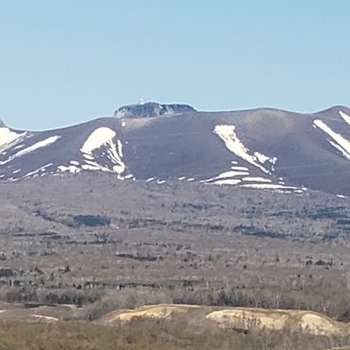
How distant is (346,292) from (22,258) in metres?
59.6

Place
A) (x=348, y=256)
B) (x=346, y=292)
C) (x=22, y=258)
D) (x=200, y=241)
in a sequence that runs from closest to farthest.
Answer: (x=346, y=292) → (x=22, y=258) → (x=348, y=256) → (x=200, y=241)

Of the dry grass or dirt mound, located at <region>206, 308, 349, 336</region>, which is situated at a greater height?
the dry grass

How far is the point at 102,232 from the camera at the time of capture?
167250 mm

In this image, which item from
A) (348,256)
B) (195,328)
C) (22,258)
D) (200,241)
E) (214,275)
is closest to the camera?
(195,328)

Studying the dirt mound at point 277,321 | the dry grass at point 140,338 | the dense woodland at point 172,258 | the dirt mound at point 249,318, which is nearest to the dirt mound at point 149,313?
the dirt mound at point 249,318

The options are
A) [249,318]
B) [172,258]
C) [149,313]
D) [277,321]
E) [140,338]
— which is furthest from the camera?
[172,258]

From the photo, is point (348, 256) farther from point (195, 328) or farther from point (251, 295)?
point (195, 328)

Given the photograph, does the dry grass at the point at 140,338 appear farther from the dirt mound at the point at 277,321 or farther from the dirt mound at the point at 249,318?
the dirt mound at the point at 249,318

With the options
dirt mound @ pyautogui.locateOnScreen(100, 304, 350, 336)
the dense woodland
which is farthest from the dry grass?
dirt mound @ pyautogui.locateOnScreen(100, 304, 350, 336)

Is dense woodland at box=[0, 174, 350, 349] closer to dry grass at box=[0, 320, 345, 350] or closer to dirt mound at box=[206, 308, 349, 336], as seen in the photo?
dry grass at box=[0, 320, 345, 350]

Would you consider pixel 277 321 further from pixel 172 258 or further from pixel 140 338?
pixel 172 258

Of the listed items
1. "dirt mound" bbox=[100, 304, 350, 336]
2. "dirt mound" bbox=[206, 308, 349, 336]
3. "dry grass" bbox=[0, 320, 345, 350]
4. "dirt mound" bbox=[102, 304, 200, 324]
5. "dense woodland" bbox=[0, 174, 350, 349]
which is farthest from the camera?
"dense woodland" bbox=[0, 174, 350, 349]

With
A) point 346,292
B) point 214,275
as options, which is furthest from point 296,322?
point 214,275

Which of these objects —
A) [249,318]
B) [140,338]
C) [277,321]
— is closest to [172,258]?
[249,318]
